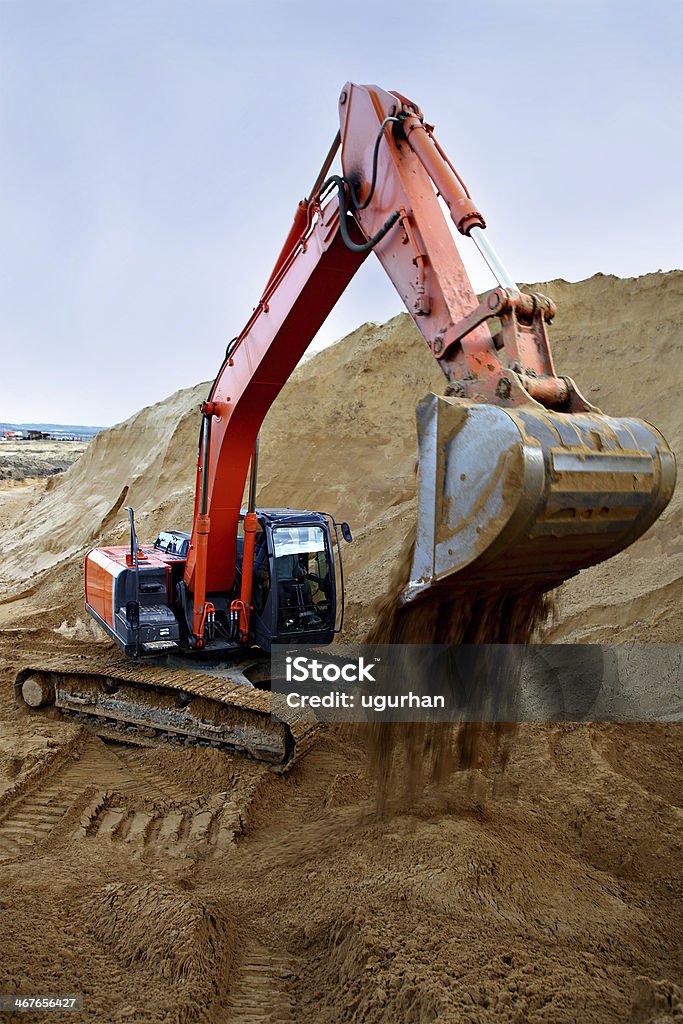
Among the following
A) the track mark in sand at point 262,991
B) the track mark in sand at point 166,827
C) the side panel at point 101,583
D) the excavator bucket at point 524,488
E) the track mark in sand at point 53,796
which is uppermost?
the excavator bucket at point 524,488

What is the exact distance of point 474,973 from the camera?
9.93 ft

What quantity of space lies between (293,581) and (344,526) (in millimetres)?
692

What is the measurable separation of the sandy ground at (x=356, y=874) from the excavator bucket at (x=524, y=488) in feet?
5.22

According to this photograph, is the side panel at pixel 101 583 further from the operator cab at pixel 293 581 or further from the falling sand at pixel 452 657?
the falling sand at pixel 452 657

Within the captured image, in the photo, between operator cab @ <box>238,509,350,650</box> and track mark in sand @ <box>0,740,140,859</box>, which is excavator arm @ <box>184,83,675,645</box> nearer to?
operator cab @ <box>238,509,350,650</box>

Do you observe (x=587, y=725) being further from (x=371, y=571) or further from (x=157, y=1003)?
(x=371, y=571)

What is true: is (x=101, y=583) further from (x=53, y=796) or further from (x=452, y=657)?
(x=452, y=657)

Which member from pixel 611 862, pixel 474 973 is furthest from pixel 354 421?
pixel 474 973

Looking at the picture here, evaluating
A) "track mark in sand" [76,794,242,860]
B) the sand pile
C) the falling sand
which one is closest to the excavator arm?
the falling sand

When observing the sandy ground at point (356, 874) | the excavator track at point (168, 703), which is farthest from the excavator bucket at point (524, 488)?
the excavator track at point (168, 703)

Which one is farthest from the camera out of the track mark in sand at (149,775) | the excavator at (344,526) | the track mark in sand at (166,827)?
the track mark in sand at (149,775)

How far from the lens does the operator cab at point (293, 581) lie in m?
6.64

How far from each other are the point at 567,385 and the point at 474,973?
8.25 feet

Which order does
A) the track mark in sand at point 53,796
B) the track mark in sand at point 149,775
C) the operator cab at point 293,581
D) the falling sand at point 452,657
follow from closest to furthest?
the falling sand at point 452,657, the track mark in sand at point 53,796, the track mark in sand at point 149,775, the operator cab at point 293,581
